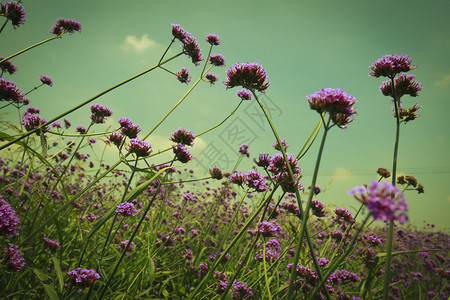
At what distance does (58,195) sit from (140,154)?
118 inches

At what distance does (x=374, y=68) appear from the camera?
181 cm

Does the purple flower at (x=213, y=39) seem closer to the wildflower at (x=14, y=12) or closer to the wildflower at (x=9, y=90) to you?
the wildflower at (x=14, y=12)

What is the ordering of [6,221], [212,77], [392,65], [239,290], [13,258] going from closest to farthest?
[6,221] → [13,258] → [392,65] → [239,290] → [212,77]

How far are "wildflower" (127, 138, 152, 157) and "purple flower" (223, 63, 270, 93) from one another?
37.3 inches

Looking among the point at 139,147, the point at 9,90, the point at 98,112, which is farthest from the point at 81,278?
the point at 98,112

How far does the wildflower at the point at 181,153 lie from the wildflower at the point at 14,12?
6.76ft

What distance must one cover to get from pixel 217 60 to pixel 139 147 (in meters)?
2.25

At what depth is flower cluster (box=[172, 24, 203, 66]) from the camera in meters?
2.60

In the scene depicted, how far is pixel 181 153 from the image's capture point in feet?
7.16

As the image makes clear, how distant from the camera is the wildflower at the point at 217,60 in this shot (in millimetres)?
3530

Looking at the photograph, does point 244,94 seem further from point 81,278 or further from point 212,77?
point 81,278

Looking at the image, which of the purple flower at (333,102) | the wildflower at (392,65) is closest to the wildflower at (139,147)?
the purple flower at (333,102)

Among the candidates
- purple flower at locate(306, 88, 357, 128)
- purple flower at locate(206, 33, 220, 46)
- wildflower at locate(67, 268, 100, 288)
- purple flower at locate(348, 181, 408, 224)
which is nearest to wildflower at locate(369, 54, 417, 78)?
purple flower at locate(306, 88, 357, 128)

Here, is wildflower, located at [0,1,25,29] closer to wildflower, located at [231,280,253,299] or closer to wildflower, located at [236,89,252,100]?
wildflower, located at [236,89,252,100]
